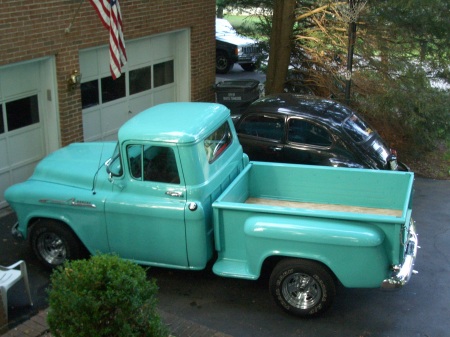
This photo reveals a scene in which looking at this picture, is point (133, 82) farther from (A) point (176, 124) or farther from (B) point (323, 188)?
(B) point (323, 188)

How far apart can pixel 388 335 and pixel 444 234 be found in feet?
10.3

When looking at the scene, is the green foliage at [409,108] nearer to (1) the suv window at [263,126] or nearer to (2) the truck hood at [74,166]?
(1) the suv window at [263,126]

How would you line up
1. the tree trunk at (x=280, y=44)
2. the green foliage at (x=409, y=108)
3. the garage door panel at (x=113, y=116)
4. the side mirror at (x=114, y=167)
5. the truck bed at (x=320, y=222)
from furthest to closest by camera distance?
the tree trunk at (x=280, y=44), the green foliage at (x=409, y=108), the garage door panel at (x=113, y=116), the side mirror at (x=114, y=167), the truck bed at (x=320, y=222)

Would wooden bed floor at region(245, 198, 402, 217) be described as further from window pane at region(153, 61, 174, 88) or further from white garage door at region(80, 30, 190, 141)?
window pane at region(153, 61, 174, 88)

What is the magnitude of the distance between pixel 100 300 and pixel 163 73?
8673mm

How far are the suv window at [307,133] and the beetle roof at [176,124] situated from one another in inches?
87.0

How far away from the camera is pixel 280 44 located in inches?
576

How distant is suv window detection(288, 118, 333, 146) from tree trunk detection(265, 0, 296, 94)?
4494mm

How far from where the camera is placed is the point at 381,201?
8.20 metres

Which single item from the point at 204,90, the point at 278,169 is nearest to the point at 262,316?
the point at 278,169

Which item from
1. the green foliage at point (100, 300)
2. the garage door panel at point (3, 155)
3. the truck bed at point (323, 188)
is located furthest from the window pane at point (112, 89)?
the green foliage at point (100, 300)

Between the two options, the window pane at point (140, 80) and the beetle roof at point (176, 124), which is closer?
the beetle roof at point (176, 124)

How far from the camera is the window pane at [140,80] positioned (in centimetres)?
1270

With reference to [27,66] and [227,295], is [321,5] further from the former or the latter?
[227,295]
